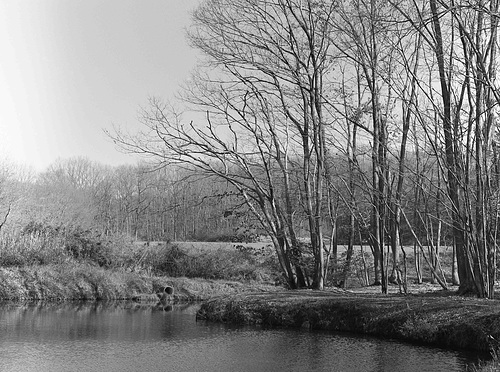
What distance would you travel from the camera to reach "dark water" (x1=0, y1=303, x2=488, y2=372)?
32.6 ft

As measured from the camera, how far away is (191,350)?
38.5 feet

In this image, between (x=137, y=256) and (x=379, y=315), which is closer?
(x=379, y=315)

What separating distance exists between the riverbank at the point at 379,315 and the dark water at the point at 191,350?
50 cm

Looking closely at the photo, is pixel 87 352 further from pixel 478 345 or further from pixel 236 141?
pixel 236 141

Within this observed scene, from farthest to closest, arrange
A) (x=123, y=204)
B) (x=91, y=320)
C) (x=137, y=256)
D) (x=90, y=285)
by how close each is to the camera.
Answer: (x=123, y=204) < (x=137, y=256) < (x=90, y=285) < (x=91, y=320)

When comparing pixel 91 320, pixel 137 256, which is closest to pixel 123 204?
pixel 137 256

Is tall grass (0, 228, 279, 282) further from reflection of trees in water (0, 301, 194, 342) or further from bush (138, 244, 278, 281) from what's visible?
reflection of trees in water (0, 301, 194, 342)

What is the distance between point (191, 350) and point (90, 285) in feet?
49.7

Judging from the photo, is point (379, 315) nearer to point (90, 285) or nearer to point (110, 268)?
point (90, 285)

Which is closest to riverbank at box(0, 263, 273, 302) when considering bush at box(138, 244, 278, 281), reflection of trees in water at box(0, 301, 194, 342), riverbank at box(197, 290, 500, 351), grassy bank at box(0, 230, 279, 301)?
grassy bank at box(0, 230, 279, 301)

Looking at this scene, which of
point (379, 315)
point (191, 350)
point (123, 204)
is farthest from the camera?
point (123, 204)

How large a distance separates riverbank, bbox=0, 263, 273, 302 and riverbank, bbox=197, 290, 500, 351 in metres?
6.76

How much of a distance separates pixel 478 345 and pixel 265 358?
4030mm

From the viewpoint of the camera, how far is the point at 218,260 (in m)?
30.7
